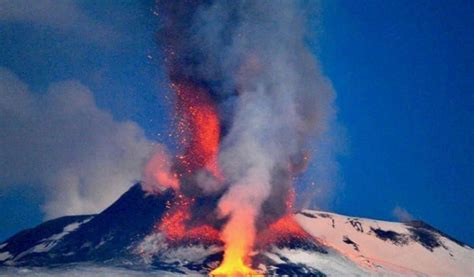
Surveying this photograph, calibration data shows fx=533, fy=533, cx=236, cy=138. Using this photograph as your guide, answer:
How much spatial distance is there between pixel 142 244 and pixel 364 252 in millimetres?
31205

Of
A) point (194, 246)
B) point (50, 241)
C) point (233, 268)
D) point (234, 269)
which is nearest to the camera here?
point (234, 269)

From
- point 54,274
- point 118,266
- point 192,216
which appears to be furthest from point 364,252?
point 54,274

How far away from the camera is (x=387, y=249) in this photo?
7162 centimetres

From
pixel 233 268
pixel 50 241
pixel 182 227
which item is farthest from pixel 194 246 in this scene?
pixel 50 241

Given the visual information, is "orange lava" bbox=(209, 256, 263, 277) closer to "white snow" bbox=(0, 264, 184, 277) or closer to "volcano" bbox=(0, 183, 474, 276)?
"volcano" bbox=(0, 183, 474, 276)

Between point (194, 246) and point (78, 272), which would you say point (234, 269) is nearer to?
point (194, 246)

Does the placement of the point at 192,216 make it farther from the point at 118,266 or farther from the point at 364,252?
the point at 364,252

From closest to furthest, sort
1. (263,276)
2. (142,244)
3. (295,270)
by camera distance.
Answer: (263,276), (295,270), (142,244)

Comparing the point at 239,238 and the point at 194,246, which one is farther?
the point at 194,246

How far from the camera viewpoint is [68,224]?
216 feet

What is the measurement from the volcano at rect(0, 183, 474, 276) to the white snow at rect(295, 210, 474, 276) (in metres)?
0.16

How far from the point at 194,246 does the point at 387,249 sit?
3429cm

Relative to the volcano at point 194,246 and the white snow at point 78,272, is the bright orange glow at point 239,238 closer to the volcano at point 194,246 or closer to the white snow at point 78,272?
the volcano at point 194,246

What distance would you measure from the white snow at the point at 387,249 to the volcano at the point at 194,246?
16cm
